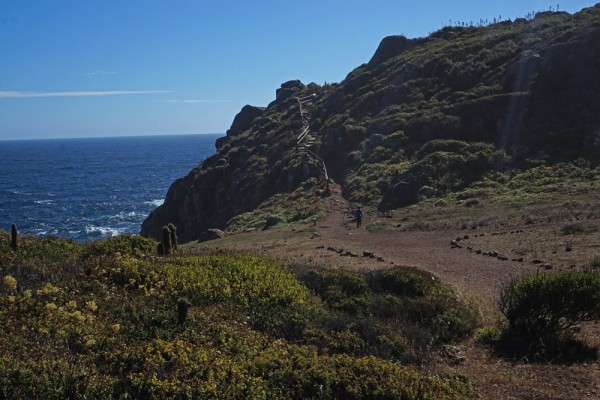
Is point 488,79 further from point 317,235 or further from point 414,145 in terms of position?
point 317,235

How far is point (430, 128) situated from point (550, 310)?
33.8 m

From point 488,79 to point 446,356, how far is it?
134ft

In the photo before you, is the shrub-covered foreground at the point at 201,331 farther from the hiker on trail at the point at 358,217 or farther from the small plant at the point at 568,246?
the hiker on trail at the point at 358,217

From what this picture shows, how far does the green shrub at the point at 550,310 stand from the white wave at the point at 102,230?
44713 millimetres

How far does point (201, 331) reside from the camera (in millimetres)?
8992

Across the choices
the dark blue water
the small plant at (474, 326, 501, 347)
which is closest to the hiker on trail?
the dark blue water

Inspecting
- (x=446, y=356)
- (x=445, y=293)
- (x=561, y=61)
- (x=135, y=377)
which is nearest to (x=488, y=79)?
(x=561, y=61)

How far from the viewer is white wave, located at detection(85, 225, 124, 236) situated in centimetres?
5025

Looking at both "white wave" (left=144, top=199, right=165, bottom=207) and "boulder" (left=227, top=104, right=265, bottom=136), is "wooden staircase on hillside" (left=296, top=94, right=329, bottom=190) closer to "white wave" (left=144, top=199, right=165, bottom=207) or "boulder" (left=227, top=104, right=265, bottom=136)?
"boulder" (left=227, top=104, right=265, bottom=136)

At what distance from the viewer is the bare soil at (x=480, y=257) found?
27.6 feet

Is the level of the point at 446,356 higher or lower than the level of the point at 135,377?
lower

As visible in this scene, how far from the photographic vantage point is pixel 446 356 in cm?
976

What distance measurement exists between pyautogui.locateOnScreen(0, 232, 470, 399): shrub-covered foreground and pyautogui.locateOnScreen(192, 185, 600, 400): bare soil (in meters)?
1.05

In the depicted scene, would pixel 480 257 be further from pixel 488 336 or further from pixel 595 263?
pixel 488 336
